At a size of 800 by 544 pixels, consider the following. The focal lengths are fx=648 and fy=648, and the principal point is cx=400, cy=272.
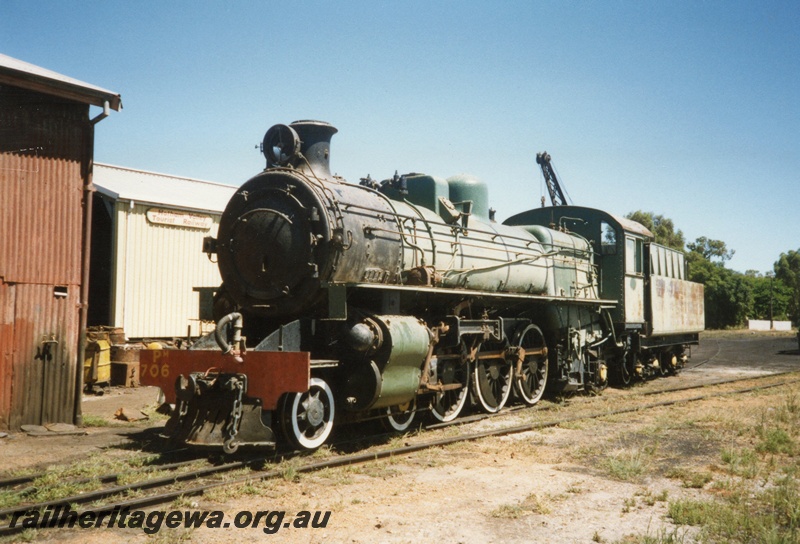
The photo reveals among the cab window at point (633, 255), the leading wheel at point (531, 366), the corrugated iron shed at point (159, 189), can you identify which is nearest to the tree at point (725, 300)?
the cab window at point (633, 255)

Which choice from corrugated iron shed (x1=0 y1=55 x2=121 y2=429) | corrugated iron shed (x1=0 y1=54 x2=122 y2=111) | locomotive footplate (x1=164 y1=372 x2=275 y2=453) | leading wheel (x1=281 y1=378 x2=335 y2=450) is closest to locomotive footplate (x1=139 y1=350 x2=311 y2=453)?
locomotive footplate (x1=164 y1=372 x2=275 y2=453)

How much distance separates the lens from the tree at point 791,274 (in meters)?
77.2

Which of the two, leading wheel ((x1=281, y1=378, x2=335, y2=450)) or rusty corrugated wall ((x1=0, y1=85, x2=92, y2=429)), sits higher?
rusty corrugated wall ((x1=0, y1=85, x2=92, y2=429))

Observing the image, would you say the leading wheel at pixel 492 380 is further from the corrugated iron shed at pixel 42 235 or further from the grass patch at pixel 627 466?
the corrugated iron shed at pixel 42 235

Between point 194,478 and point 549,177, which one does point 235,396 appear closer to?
point 194,478

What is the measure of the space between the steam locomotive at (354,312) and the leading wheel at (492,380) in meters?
0.04

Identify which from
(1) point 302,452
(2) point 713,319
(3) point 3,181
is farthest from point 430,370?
(2) point 713,319

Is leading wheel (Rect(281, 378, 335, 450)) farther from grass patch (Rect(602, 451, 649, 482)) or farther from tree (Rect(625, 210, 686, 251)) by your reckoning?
tree (Rect(625, 210, 686, 251))

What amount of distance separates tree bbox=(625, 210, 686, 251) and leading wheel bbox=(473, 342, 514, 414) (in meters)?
61.3

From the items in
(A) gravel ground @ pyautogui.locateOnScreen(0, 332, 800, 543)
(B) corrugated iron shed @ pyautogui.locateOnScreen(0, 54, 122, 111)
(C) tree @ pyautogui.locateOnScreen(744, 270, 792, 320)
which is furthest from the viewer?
(C) tree @ pyautogui.locateOnScreen(744, 270, 792, 320)

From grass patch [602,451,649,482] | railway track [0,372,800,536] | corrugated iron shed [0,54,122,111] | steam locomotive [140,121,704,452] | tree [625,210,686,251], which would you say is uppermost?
tree [625,210,686,251]

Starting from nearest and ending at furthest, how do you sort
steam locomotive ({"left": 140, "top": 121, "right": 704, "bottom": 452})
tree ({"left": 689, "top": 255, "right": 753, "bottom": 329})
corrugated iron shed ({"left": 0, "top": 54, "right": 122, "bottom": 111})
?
steam locomotive ({"left": 140, "top": 121, "right": 704, "bottom": 452}), corrugated iron shed ({"left": 0, "top": 54, "right": 122, "bottom": 111}), tree ({"left": 689, "top": 255, "right": 753, "bottom": 329})

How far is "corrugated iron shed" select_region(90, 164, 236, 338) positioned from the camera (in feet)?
49.1

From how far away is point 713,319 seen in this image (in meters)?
63.8
